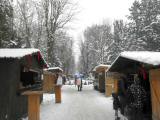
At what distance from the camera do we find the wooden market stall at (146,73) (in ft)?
30.4

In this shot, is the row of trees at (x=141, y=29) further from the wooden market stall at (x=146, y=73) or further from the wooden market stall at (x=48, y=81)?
the wooden market stall at (x=146, y=73)

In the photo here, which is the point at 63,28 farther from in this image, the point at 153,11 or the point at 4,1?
the point at 4,1

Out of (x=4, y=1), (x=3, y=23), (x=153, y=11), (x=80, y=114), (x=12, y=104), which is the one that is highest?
(x=153, y=11)

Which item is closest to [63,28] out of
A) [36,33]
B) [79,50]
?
[36,33]

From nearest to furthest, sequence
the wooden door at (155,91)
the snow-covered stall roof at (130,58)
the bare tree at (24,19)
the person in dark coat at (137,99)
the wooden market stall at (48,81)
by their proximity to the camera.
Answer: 1. the snow-covered stall roof at (130,58)
2. the wooden door at (155,91)
3. the person in dark coat at (137,99)
4. the wooden market stall at (48,81)
5. the bare tree at (24,19)

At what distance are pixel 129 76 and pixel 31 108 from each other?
18.8 ft

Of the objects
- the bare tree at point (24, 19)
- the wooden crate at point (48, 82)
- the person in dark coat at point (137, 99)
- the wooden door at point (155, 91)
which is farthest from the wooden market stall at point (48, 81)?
the wooden door at point (155, 91)

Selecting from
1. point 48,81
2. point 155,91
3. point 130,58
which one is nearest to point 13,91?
point 130,58

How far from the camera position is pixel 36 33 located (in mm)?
42312

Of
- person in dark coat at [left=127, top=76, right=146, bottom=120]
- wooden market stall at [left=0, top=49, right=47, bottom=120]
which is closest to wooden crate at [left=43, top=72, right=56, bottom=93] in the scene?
wooden market stall at [left=0, top=49, right=47, bottom=120]

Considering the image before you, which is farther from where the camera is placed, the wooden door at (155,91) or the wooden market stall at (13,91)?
the wooden market stall at (13,91)

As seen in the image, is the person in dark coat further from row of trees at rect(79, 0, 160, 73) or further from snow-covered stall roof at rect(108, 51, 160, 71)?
row of trees at rect(79, 0, 160, 73)

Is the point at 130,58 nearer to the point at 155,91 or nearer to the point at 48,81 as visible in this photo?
the point at 155,91

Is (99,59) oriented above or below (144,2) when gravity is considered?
below
